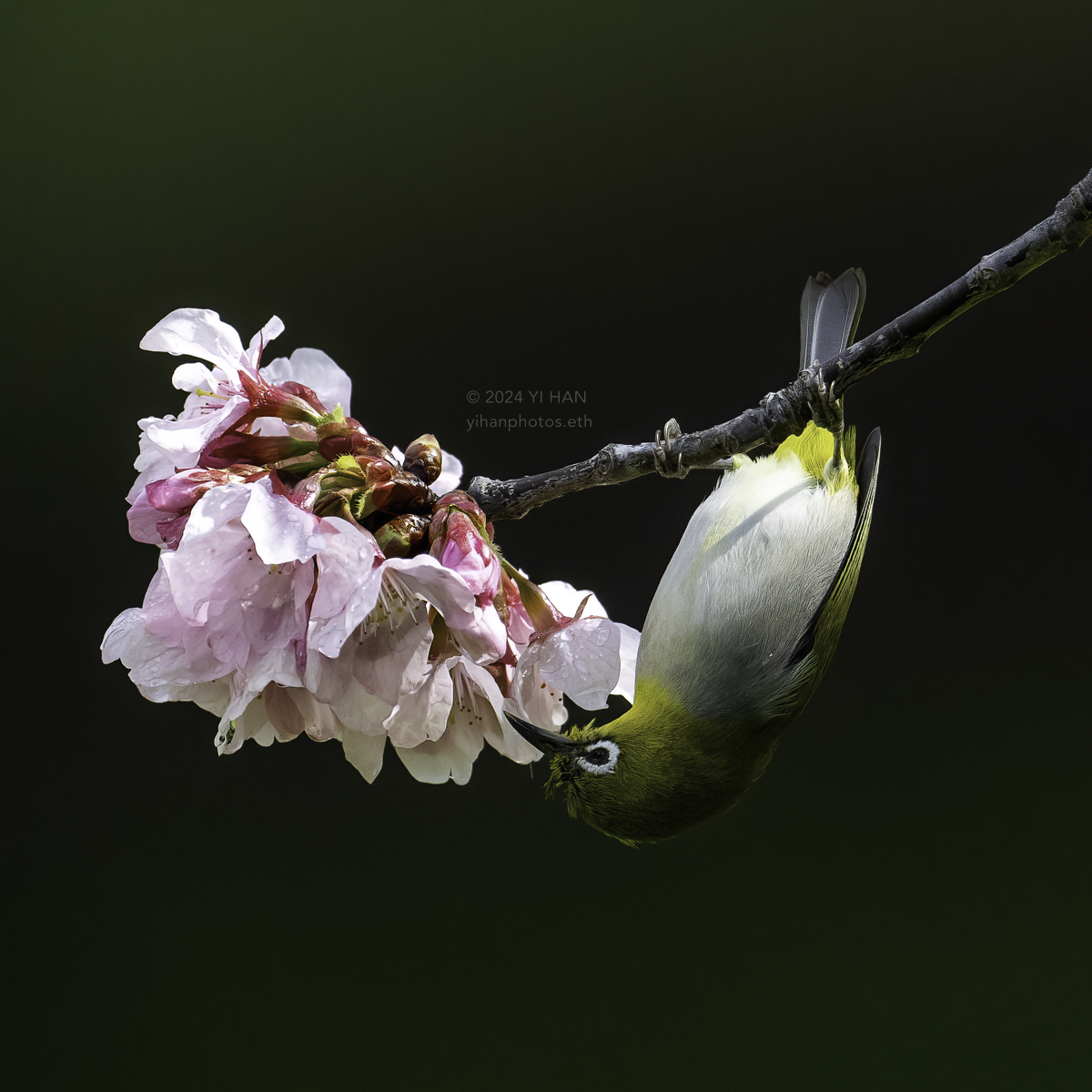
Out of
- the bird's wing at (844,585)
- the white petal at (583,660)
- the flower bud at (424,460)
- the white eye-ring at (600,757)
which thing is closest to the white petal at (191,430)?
the flower bud at (424,460)

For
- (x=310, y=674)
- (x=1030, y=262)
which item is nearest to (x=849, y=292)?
(x=1030, y=262)

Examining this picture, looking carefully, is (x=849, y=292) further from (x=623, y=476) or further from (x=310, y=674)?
(x=310, y=674)

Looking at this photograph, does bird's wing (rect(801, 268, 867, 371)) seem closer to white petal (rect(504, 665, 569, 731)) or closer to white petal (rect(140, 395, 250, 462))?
white petal (rect(504, 665, 569, 731))

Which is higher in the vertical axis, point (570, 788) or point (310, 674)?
point (310, 674)

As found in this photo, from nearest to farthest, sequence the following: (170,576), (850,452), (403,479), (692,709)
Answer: (170,576) < (403,479) < (692,709) < (850,452)

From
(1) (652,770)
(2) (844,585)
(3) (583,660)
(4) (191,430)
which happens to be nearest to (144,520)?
(4) (191,430)

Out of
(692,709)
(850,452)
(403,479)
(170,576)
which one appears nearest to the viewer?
(170,576)

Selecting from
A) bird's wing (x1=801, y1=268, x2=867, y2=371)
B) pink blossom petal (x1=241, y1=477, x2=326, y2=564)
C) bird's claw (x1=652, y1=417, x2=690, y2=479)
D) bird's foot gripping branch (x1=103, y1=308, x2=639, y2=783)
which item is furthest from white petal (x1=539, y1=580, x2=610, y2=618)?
bird's wing (x1=801, y1=268, x2=867, y2=371)

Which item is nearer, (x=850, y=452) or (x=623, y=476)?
(x=623, y=476)
